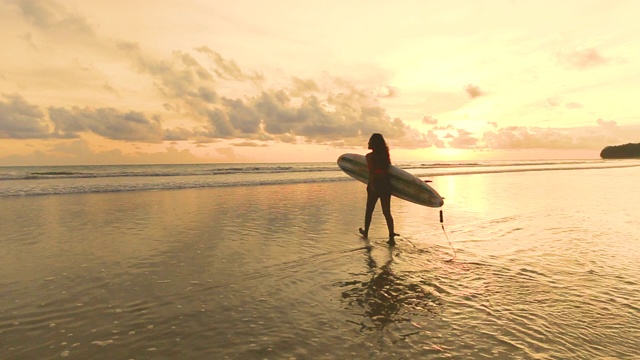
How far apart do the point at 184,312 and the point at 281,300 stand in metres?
1.38

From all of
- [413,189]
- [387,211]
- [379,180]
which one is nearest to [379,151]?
[379,180]

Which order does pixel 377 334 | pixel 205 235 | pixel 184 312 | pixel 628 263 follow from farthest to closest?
pixel 205 235 → pixel 628 263 → pixel 184 312 → pixel 377 334

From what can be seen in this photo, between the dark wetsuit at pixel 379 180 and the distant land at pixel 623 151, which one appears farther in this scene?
the distant land at pixel 623 151

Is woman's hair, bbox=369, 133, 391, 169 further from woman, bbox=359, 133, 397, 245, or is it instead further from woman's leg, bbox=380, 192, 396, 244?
woman's leg, bbox=380, 192, 396, 244

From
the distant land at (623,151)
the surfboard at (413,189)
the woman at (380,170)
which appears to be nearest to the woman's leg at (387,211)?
the woman at (380,170)

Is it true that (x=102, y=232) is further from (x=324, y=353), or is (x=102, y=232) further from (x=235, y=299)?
(x=324, y=353)

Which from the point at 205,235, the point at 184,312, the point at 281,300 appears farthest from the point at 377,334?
the point at 205,235

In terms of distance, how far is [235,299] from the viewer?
541 cm

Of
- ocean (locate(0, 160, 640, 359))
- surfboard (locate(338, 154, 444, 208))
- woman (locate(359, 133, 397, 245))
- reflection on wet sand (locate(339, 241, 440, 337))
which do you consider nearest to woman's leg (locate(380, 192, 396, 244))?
woman (locate(359, 133, 397, 245))

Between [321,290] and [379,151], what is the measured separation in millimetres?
4798

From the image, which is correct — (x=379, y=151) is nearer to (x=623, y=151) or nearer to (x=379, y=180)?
(x=379, y=180)

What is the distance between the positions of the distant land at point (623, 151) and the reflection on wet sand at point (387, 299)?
7511 inches

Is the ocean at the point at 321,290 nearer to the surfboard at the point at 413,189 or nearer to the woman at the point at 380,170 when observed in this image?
the surfboard at the point at 413,189

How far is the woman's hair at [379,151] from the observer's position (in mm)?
9461
